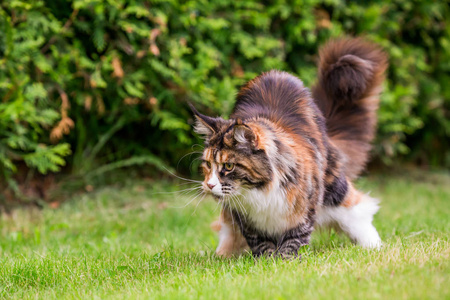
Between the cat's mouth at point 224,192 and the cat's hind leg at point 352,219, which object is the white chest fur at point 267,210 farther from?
the cat's hind leg at point 352,219

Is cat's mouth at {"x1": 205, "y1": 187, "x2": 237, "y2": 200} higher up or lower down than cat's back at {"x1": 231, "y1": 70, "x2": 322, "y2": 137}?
lower down

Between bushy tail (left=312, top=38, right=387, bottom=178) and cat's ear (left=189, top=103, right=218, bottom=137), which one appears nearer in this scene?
cat's ear (left=189, top=103, right=218, bottom=137)

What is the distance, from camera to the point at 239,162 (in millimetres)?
3230

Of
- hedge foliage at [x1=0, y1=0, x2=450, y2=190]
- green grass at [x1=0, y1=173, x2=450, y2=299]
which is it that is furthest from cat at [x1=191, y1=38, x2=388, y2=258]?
hedge foliage at [x1=0, y1=0, x2=450, y2=190]

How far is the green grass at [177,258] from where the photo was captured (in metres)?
2.54

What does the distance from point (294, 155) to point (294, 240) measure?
1.93 ft

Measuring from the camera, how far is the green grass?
8.32 feet

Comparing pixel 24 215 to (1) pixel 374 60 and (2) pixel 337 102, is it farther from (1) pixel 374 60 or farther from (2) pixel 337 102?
(1) pixel 374 60

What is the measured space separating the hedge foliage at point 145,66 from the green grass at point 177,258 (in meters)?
0.59

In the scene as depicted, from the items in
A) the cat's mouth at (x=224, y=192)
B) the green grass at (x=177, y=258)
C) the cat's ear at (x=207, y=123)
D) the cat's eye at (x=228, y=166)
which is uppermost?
the cat's ear at (x=207, y=123)

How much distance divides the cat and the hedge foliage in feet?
6.15

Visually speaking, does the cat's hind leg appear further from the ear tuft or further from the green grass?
the ear tuft

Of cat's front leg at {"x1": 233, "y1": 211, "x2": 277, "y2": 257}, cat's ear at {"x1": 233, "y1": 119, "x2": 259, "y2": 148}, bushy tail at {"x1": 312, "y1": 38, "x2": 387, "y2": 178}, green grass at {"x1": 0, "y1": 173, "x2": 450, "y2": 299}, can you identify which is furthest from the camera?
bushy tail at {"x1": 312, "y1": 38, "x2": 387, "y2": 178}

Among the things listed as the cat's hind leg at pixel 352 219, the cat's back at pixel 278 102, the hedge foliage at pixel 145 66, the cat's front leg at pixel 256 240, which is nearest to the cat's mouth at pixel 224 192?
the cat's front leg at pixel 256 240
